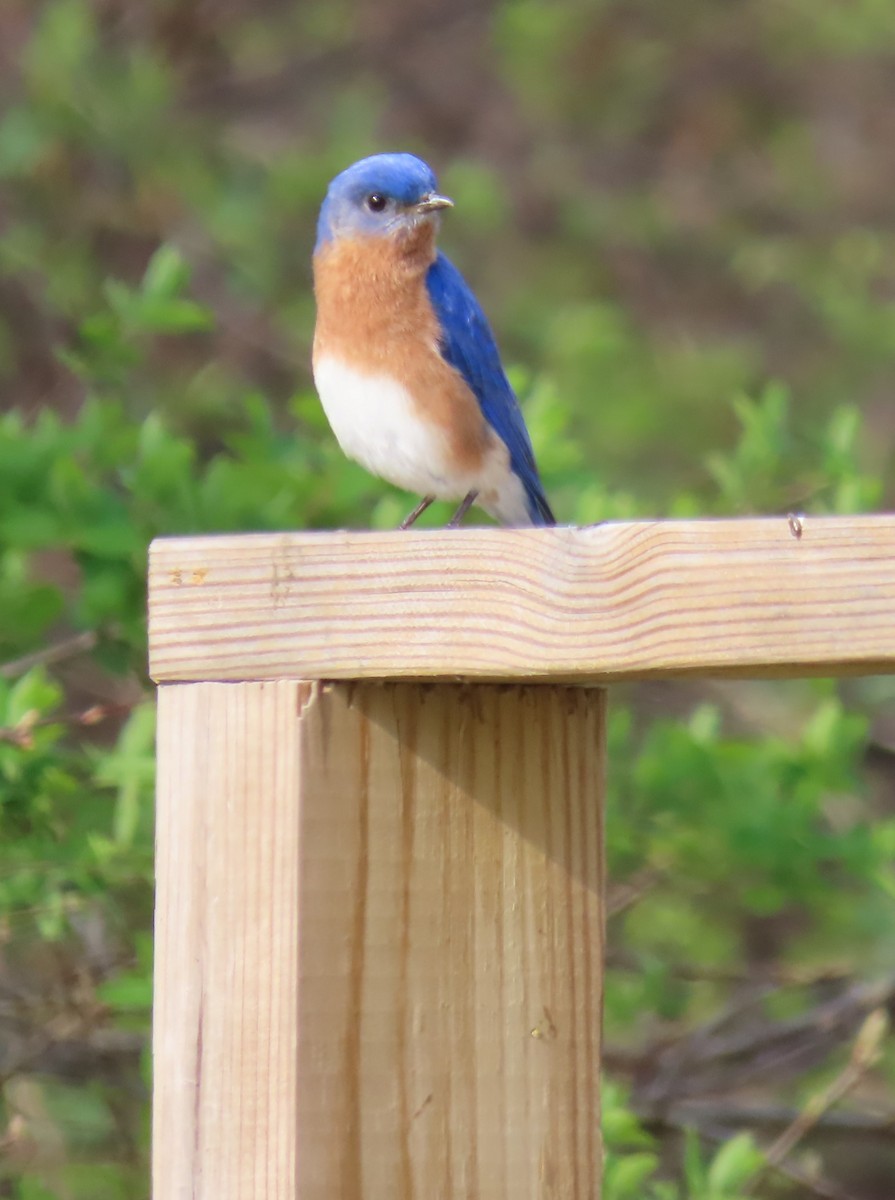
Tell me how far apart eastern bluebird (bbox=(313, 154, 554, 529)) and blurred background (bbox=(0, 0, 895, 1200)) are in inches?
5.6

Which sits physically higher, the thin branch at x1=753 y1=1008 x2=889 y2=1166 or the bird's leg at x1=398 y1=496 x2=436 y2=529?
the bird's leg at x1=398 y1=496 x2=436 y2=529

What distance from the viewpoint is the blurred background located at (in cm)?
Result: 326

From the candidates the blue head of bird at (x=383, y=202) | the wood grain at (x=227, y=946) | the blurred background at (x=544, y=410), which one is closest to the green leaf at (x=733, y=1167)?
the blurred background at (x=544, y=410)

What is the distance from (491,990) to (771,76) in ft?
22.5

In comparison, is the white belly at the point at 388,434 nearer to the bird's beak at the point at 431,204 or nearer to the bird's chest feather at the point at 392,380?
the bird's chest feather at the point at 392,380

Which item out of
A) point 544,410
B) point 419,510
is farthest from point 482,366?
point 419,510

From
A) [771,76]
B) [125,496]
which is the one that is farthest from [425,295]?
[771,76]

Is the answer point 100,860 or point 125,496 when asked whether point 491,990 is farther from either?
point 125,496

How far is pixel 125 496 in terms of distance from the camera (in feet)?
11.1

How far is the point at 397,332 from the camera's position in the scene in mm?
3301

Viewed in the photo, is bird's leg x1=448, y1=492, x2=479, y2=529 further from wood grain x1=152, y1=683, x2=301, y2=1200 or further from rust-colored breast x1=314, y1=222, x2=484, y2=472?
wood grain x1=152, y1=683, x2=301, y2=1200

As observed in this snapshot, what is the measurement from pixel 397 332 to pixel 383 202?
325mm

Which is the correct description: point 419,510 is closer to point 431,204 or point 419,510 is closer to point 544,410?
point 544,410

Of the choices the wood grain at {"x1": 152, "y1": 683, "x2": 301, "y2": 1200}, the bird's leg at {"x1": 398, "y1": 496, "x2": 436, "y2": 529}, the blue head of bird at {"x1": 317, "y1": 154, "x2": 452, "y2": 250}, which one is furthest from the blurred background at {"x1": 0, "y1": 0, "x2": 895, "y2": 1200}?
the wood grain at {"x1": 152, "y1": 683, "x2": 301, "y2": 1200}
